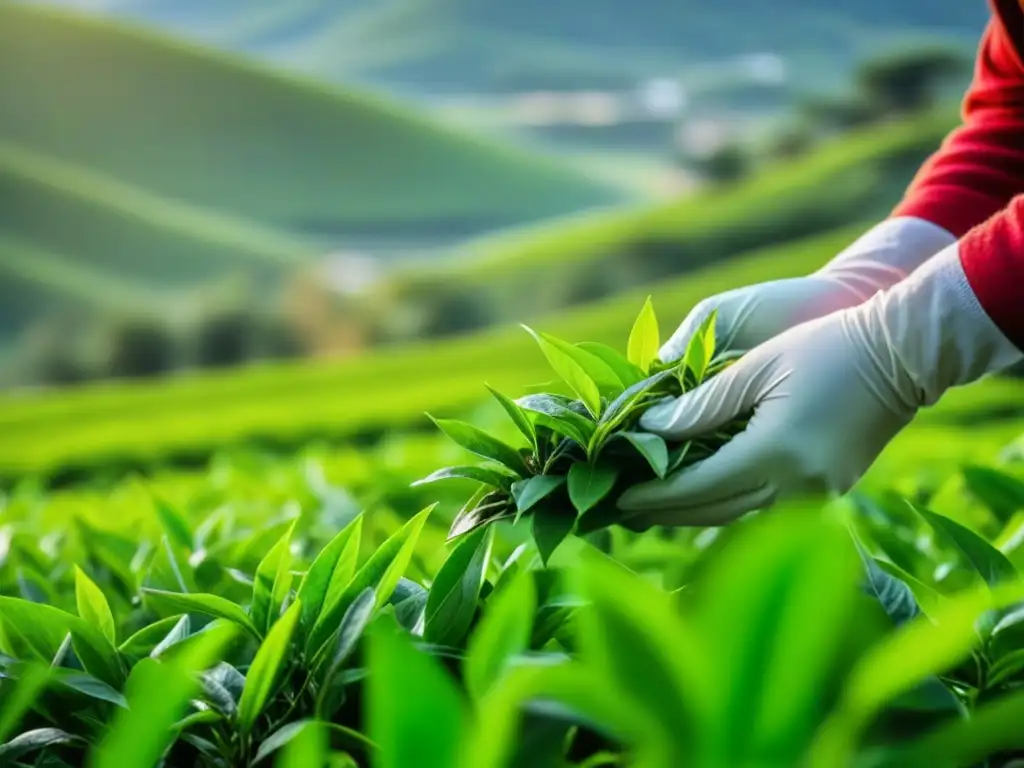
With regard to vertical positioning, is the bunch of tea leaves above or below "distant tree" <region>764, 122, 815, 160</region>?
above

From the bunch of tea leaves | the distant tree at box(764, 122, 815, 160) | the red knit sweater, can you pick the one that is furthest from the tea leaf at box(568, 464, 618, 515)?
the distant tree at box(764, 122, 815, 160)

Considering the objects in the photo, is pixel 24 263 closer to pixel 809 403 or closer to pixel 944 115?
pixel 944 115

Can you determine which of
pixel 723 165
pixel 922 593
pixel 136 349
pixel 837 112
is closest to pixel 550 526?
pixel 922 593

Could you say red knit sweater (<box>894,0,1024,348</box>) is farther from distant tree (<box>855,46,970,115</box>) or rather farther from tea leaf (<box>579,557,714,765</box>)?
distant tree (<box>855,46,970,115</box>)

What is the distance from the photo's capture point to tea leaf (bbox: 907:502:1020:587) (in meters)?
0.68

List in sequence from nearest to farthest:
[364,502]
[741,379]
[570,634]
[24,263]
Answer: [570,634] → [741,379] → [364,502] → [24,263]

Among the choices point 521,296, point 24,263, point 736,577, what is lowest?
point 521,296

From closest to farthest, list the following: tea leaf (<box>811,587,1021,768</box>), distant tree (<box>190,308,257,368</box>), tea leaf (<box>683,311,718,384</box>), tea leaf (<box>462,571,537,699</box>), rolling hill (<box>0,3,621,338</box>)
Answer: tea leaf (<box>811,587,1021,768</box>), tea leaf (<box>462,571,537,699</box>), tea leaf (<box>683,311,718,384</box>), distant tree (<box>190,308,257,368</box>), rolling hill (<box>0,3,621,338</box>)

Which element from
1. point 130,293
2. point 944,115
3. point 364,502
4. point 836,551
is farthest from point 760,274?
point 130,293

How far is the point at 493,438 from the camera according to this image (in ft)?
2.40

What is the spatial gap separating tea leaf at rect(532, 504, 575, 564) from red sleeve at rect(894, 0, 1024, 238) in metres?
0.71

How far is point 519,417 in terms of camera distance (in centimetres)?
70

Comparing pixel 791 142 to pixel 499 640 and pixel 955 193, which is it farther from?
pixel 499 640

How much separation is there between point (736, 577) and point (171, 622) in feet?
1.55
